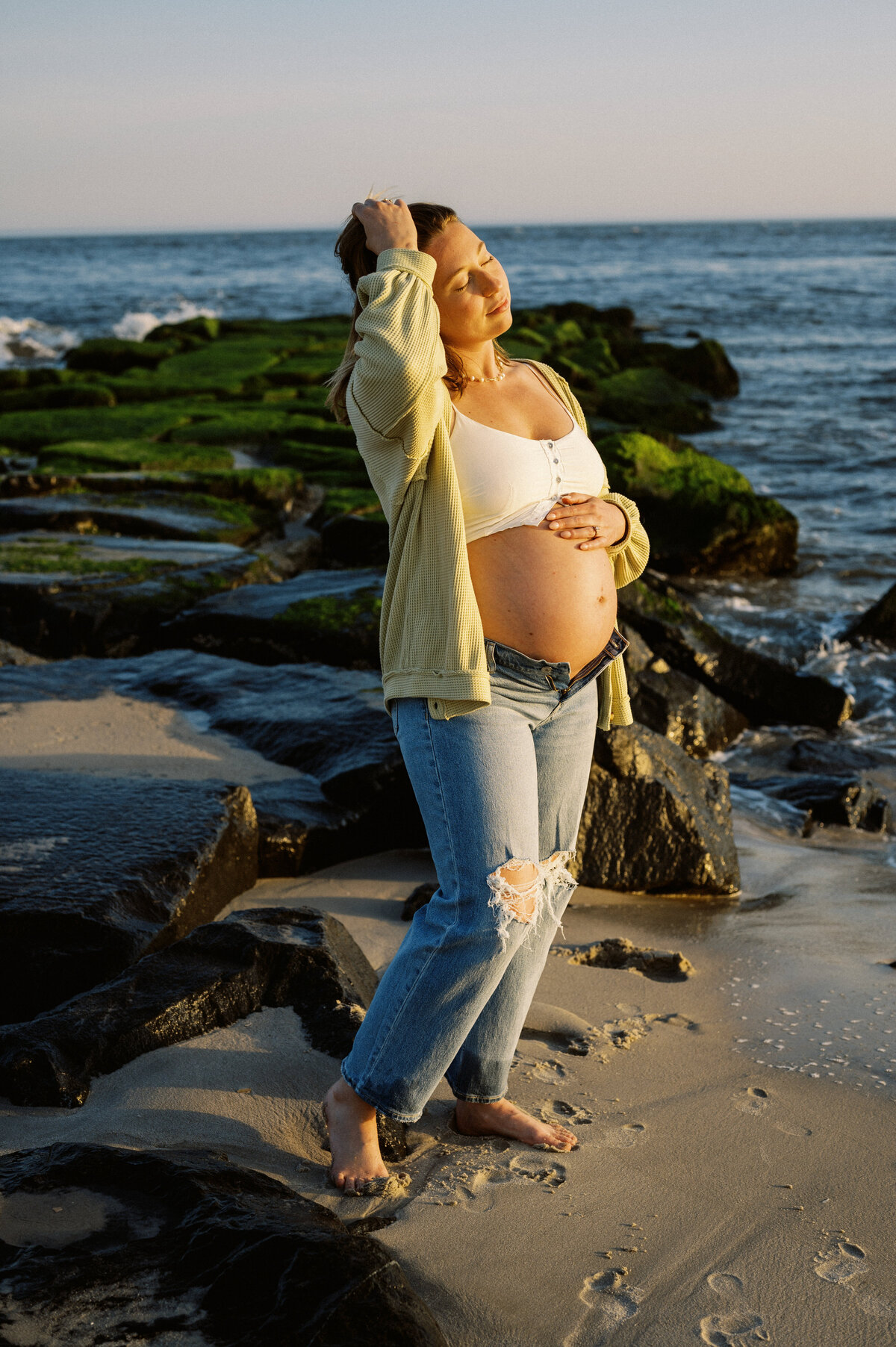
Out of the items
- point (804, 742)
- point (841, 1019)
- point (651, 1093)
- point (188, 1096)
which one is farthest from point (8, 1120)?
point (804, 742)

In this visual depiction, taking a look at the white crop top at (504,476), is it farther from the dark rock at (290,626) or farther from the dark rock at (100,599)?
the dark rock at (100,599)

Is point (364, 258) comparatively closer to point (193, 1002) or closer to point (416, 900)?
point (193, 1002)

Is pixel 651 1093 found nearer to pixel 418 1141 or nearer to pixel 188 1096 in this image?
pixel 418 1141

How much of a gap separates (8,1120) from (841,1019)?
2.36 metres

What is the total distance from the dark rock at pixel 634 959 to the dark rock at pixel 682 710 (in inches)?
106

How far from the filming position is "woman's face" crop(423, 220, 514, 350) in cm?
259

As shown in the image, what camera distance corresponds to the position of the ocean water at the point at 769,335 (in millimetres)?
9781

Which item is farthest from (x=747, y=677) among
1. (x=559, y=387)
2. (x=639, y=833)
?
(x=559, y=387)

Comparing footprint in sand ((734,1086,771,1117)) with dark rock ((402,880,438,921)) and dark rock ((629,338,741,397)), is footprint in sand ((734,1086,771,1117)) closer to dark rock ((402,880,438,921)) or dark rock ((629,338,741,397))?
dark rock ((402,880,438,921))

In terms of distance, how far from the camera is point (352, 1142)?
2557mm

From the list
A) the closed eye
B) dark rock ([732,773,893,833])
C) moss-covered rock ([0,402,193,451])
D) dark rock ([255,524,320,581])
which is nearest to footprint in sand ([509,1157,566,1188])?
the closed eye

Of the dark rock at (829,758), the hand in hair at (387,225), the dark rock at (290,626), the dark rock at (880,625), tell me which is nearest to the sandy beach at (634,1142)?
the hand in hair at (387,225)

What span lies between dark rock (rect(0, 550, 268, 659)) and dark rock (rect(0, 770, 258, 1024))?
264 cm

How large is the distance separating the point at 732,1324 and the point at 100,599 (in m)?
5.70
